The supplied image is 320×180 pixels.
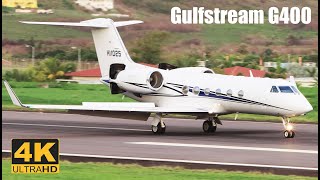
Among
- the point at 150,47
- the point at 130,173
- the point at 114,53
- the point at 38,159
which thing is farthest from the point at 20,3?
the point at 38,159

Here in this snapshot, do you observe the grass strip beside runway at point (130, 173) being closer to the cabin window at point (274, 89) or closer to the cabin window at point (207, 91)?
the cabin window at point (274, 89)

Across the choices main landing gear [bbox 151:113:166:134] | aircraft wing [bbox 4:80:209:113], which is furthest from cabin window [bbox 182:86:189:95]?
main landing gear [bbox 151:113:166:134]

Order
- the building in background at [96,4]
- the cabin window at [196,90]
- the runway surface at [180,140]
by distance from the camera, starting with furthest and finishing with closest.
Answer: the building in background at [96,4]
the cabin window at [196,90]
the runway surface at [180,140]

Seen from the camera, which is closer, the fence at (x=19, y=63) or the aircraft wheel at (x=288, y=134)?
the aircraft wheel at (x=288, y=134)

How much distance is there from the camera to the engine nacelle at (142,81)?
40344 mm

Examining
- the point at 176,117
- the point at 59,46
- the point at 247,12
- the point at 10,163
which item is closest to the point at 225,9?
the point at 247,12

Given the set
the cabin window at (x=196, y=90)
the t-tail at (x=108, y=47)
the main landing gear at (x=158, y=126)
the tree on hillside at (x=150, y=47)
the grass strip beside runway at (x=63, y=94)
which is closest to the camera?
the main landing gear at (x=158, y=126)

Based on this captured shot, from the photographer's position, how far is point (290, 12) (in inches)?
2862

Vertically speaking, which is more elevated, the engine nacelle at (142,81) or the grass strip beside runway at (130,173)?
the engine nacelle at (142,81)

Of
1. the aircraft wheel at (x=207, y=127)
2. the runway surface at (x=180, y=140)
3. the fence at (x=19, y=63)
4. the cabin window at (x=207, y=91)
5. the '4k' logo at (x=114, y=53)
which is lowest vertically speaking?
the runway surface at (x=180, y=140)

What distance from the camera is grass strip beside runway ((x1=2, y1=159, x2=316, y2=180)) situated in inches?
996

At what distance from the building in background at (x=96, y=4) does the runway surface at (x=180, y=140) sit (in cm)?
2356

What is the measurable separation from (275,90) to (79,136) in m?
7.30

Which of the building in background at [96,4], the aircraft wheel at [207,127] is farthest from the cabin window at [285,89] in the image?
the building in background at [96,4]
